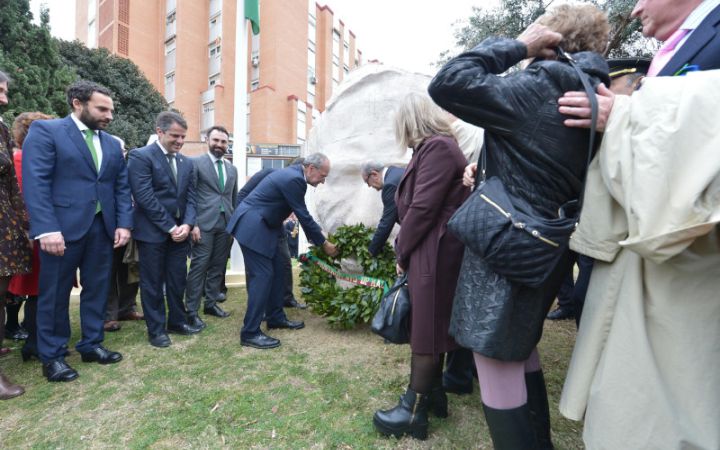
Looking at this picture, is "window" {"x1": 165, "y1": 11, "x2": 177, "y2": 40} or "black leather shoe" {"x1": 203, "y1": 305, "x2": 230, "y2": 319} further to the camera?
"window" {"x1": 165, "y1": 11, "x2": 177, "y2": 40}

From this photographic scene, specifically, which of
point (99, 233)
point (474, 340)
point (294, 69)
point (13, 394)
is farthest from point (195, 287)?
point (294, 69)

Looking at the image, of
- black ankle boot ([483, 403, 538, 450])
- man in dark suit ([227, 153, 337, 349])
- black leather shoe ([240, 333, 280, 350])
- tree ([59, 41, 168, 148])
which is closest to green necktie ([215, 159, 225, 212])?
man in dark suit ([227, 153, 337, 349])

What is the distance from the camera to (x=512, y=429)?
146 cm

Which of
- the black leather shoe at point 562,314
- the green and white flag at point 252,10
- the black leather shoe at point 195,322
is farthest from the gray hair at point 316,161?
the green and white flag at point 252,10

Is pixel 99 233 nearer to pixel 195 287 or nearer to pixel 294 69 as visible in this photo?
pixel 195 287

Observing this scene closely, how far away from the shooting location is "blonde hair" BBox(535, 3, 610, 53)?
147 centimetres

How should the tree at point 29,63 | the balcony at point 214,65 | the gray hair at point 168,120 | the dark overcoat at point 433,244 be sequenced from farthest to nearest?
the balcony at point 214,65
the tree at point 29,63
the gray hair at point 168,120
the dark overcoat at point 433,244

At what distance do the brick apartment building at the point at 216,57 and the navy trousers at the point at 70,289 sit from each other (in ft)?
79.0

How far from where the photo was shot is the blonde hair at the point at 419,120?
85.7 inches

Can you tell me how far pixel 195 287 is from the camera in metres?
4.19

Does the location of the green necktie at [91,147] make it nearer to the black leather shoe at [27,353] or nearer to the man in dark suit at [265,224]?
the man in dark suit at [265,224]

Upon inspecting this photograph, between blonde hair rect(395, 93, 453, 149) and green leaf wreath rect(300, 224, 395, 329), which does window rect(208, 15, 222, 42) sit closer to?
green leaf wreath rect(300, 224, 395, 329)

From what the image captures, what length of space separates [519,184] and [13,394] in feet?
11.0

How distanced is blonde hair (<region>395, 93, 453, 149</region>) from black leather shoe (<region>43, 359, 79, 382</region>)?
9.37ft
